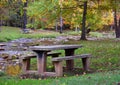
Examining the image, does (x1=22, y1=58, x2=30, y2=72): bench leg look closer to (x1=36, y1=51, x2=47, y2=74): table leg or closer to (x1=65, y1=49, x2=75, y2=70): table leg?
(x1=36, y1=51, x2=47, y2=74): table leg

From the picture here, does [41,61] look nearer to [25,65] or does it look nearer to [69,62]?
[25,65]

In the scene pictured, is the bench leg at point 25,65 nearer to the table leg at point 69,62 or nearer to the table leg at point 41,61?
the table leg at point 41,61

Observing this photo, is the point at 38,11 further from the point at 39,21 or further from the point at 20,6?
the point at 20,6

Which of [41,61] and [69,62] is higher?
[41,61]

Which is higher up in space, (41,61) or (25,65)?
(41,61)

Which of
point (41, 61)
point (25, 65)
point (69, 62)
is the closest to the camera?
point (41, 61)

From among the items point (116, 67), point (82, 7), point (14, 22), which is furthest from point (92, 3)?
point (14, 22)

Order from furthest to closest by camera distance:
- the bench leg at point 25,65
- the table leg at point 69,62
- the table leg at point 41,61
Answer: the table leg at point 69,62
the bench leg at point 25,65
the table leg at point 41,61

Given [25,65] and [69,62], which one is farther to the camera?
[69,62]

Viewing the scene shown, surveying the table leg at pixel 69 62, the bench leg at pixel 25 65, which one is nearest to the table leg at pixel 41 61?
the bench leg at pixel 25 65

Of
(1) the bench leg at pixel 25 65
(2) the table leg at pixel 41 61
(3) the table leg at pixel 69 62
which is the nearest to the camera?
(2) the table leg at pixel 41 61

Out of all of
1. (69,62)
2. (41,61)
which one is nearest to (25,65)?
(41,61)

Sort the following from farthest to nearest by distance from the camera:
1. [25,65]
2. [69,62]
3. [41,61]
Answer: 1. [69,62]
2. [25,65]
3. [41,61]

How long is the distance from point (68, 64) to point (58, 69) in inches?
66.9
